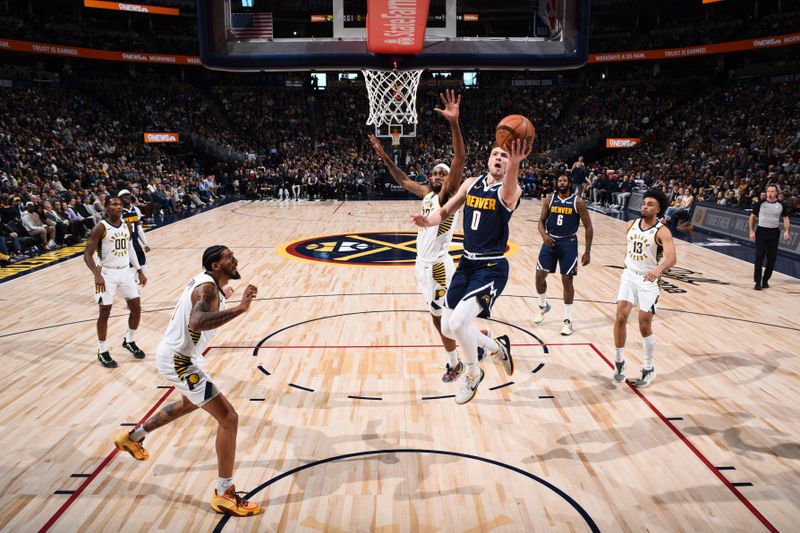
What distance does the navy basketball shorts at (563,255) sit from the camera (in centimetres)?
764

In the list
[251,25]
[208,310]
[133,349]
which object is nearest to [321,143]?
[251,25]

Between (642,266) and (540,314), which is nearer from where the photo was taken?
(642,266)

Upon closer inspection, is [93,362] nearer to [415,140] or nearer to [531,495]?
[531,495]

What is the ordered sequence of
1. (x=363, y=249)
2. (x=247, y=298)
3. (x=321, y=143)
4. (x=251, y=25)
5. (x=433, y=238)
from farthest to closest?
1. (x=321, y=143)
2. (x=363, y=249)
3. (x=251, y=25)
4. (x=433, y=238)
5. (x=247, y=298)

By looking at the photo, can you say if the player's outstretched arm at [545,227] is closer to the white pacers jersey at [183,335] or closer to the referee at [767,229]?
the referee at [767,229]

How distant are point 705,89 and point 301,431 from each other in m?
35.1

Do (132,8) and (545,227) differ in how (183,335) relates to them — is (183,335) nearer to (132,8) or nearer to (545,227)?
(545,227)

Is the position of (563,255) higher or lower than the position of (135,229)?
lower

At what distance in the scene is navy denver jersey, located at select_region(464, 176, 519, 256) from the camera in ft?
15.2

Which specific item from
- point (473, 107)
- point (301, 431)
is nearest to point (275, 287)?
point (301, 431)

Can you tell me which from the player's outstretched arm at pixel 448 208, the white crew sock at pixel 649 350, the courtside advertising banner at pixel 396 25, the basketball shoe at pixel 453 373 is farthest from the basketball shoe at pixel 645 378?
the courtside advertising banner at pixel 396 25

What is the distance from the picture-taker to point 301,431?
16.3 feet

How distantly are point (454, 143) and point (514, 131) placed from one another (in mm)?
626

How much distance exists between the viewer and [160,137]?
97.5ft
